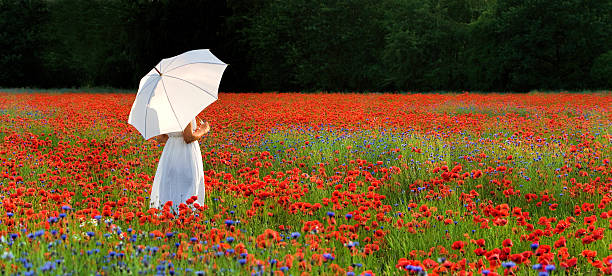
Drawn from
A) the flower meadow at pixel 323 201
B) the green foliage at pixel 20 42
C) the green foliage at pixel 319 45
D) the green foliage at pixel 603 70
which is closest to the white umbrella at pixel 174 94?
the flower meadow at pixel 323 201

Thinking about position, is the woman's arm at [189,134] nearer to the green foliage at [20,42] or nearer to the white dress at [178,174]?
the white dress at [178,174]

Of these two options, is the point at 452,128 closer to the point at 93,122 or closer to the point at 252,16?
the point at 93,122

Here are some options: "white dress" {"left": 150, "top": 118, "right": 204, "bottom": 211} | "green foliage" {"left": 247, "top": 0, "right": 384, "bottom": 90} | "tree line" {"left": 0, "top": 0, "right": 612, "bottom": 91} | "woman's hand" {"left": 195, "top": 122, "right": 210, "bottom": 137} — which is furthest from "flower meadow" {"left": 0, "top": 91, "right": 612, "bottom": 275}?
"green foliage" {"left": 247, "top": 0, "right": 384, "bottom": 90}

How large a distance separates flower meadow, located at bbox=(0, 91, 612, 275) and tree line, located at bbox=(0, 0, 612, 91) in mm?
18012

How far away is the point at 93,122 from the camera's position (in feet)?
34.8

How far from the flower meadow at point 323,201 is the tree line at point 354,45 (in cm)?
1801

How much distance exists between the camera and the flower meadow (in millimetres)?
2758

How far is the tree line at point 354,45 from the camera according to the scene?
2822 centimetres

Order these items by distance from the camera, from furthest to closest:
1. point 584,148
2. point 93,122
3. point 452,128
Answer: point 93,122
point 452,128
point 584,148

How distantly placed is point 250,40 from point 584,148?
103 ft

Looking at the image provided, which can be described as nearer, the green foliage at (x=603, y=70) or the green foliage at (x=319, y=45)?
the green foliage at (x=603, y=70)

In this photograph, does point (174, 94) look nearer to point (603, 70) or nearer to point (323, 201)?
point (323, 201)

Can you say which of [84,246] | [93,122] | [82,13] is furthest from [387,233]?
[82,13]

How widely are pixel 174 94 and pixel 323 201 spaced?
5.53 feet
